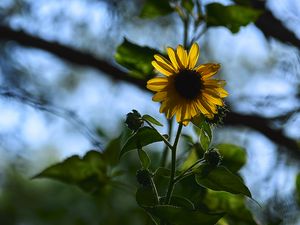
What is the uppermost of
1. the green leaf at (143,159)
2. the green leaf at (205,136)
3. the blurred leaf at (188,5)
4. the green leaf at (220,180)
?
the blurred leaf at (188,5)

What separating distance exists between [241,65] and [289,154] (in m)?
1.48

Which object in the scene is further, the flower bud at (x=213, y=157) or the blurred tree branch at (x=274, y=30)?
the blurred tree branch at (x=274, y=30)

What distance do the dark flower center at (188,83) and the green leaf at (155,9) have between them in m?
0.35

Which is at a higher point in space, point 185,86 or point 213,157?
point 185,86

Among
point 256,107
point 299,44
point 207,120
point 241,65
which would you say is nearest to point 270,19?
point 299,44

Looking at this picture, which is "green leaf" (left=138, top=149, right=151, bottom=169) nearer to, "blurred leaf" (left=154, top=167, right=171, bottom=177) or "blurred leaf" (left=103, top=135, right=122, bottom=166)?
"blurred leaf" (left=154, top=167, right=171, bottom=177)

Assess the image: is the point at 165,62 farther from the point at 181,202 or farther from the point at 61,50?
the point at 61,50

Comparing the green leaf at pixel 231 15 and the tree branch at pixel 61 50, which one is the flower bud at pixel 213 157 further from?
the tree branch at pixel 61 50

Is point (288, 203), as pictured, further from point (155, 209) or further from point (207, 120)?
point (155, 209)

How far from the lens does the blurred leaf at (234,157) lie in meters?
1.06

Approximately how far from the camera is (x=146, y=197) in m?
0.80

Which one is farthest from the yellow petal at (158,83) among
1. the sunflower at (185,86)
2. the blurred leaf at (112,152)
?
the blurred leaf at (112,152)

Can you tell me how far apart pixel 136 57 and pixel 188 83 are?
19cm

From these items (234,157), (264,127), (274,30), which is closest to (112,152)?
(234,157)
